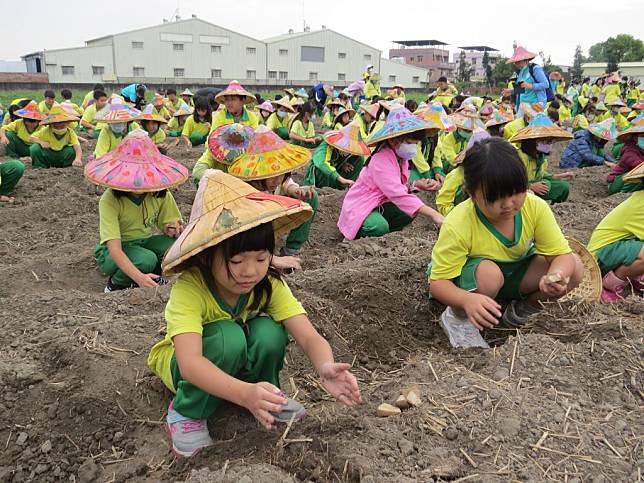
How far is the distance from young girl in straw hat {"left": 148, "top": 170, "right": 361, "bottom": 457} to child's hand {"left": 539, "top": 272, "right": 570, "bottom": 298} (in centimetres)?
133

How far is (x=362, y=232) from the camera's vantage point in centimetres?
550

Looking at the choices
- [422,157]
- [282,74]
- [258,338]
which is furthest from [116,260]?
[282,74]

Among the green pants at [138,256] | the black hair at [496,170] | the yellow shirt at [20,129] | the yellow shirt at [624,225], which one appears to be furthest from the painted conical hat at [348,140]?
the yellow shirt at [20,129]

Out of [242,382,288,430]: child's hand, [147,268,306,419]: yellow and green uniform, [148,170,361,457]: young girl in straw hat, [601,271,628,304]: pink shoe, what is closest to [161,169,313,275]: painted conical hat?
[148,170,361,457]: young girl in straw hat

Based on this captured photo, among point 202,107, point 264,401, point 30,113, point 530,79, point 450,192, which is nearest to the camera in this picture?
point 264,401

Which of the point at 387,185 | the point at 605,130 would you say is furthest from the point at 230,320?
the point at 605,130

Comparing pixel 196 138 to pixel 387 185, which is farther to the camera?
pixel 196 138

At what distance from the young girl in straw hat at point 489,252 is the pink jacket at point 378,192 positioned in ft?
5.58

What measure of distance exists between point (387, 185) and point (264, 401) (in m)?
3.37

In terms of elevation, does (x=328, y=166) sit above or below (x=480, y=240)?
below

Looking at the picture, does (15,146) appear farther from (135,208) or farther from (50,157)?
(135,208)

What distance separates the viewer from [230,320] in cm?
233

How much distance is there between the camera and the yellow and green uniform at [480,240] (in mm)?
3041

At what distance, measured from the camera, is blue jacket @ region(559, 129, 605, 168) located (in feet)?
32.8
